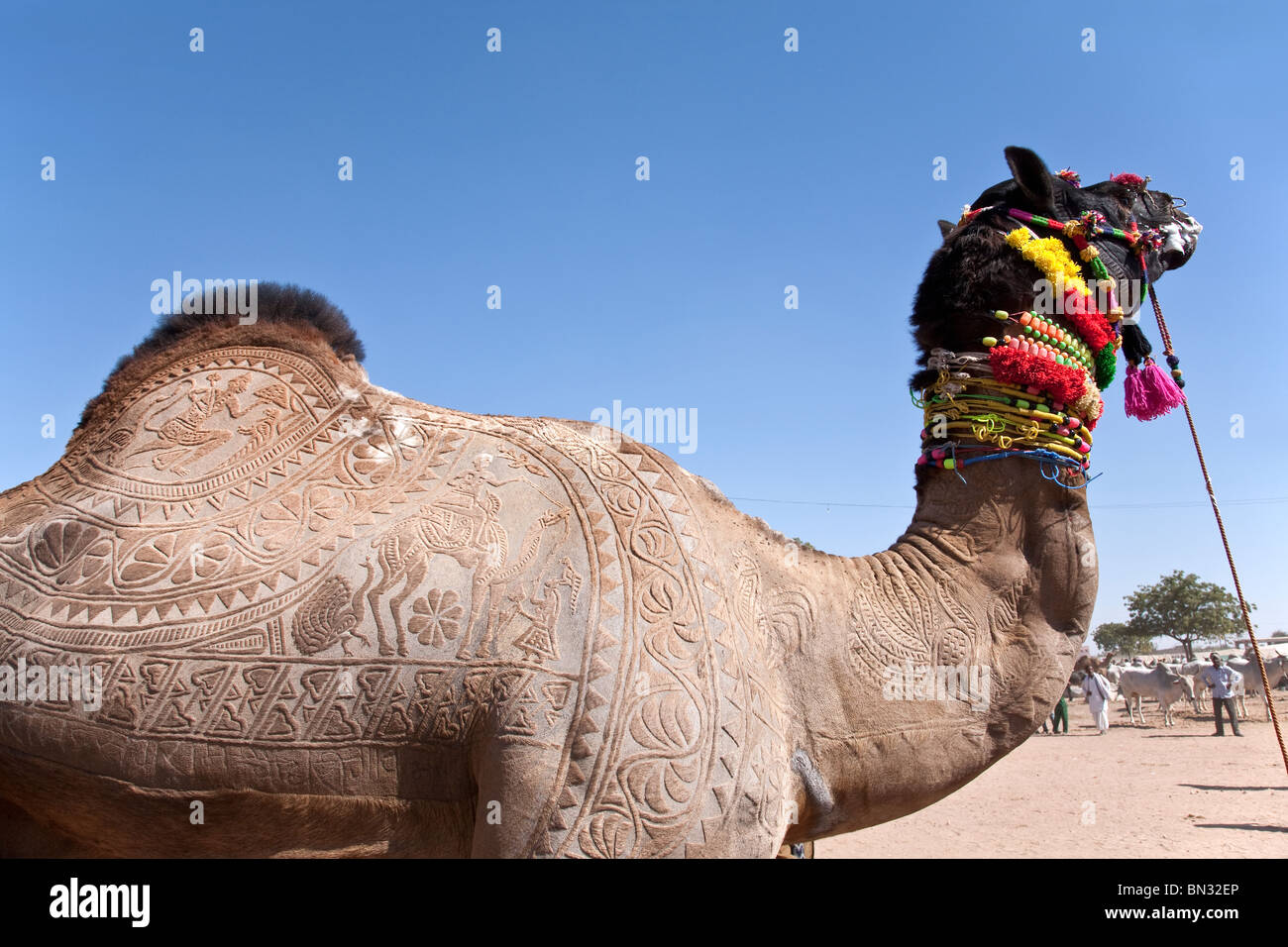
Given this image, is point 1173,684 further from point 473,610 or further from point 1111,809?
point 473,610

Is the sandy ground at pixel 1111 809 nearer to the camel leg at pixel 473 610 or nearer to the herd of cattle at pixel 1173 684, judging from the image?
the herd of cattle at pixel 1173 684

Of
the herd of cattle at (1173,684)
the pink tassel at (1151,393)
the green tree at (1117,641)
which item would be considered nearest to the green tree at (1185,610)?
the green tree at (1117,641)

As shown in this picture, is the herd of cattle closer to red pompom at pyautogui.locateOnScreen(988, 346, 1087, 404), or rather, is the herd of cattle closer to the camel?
red pompom at pyautogui.locateOnScreen(988, 346, 1087, 404)

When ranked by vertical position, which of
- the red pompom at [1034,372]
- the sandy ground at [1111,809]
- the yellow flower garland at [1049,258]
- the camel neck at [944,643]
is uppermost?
the yellow flower garland at [1049,258]

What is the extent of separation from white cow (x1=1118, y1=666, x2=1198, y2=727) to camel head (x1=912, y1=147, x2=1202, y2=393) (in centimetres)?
2711

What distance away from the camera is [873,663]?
2.97m

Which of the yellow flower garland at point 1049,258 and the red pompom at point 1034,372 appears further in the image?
the yellow flower garland at point 1049,258

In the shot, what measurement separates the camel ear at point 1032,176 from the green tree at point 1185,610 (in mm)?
60420

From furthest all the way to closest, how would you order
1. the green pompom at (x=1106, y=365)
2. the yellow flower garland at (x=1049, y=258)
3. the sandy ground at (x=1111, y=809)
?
the sandy ground at (x=1111, y=809) → the green pompom at (x=1106, y=365) → the yellow flower garland at (x=1049, y=258)

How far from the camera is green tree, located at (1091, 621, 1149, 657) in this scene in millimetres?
71544

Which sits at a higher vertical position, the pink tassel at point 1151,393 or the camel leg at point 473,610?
the pink tassel at point 1151,393

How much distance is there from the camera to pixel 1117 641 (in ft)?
243

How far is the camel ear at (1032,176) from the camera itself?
3.46 metres
